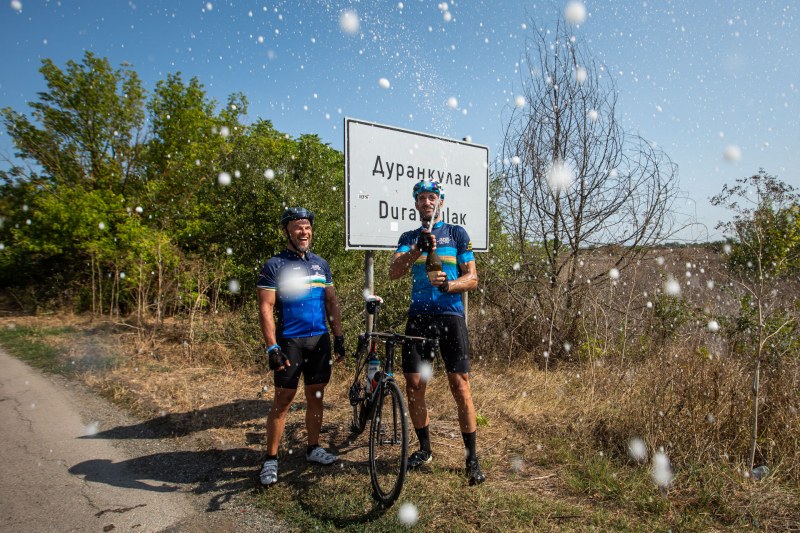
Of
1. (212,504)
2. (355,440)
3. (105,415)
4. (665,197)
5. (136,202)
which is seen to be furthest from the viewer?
(136,202)

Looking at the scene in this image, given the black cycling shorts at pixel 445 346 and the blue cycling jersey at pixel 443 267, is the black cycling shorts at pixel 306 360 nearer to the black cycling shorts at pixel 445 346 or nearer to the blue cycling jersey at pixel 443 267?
the black cycling shorts at pixel 445 346

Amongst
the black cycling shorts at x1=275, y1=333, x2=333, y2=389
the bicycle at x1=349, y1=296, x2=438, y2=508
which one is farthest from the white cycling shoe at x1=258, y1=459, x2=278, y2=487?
the bicycle at x1=349, y1=296, x2=438, y2=508

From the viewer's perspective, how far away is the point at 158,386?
662cm

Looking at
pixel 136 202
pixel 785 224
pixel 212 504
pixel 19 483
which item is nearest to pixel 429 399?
pixel 212 504

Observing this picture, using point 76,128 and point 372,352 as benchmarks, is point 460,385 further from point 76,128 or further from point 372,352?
point 76,128

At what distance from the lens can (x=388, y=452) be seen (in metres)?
4.04

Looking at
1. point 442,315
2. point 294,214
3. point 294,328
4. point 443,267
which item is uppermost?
point 294,214

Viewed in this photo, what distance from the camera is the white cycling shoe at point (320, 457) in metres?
3.87

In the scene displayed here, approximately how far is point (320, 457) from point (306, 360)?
0.89 metres

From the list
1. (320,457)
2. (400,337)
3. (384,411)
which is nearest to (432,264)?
(400,337)

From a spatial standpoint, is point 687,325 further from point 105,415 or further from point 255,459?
point 105,415

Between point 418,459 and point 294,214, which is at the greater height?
point 294,214

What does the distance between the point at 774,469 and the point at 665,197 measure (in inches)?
201

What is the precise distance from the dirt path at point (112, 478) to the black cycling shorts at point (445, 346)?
4.83 ft
